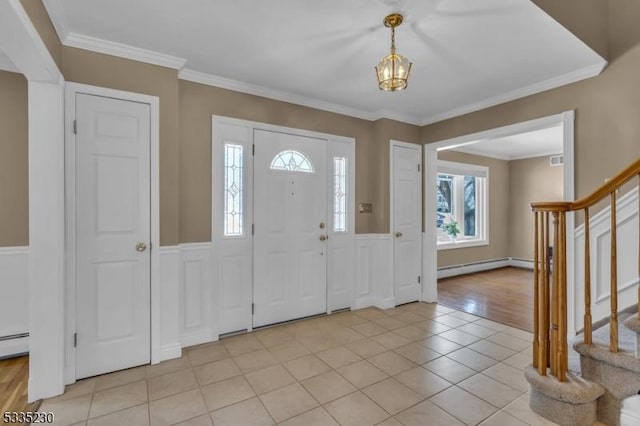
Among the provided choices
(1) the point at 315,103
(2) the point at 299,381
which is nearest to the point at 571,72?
(1) the point at 315,103

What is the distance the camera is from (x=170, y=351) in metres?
2.65

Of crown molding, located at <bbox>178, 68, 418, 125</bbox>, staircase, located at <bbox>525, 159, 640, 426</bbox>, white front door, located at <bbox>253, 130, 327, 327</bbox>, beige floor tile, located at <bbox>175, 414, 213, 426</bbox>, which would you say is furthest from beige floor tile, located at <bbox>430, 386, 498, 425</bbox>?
crown molding, located at <bbox>178, 68, 418, 125</bbox>

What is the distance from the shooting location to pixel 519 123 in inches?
132

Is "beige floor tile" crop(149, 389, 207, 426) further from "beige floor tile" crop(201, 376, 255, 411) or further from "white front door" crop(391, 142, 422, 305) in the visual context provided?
"white front door" crop(391, 142, 422, 305)

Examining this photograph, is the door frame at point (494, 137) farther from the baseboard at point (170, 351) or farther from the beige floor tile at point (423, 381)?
the baseboard at point (170, 351)

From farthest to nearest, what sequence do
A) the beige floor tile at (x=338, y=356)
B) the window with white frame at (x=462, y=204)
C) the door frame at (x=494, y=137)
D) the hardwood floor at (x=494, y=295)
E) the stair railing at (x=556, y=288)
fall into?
the window with white frame at (x=462, y=204) → the hardwood floor at (x=494, y=295) → the door frame at (x=494, y=137) → the beige floor tile at (x=338, y=356) → the stair railing at (x=556, y=288)

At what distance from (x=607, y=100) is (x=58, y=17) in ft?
14.4

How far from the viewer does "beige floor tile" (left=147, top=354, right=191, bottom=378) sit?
2424 millimetres

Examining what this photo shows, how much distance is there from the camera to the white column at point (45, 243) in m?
2.04

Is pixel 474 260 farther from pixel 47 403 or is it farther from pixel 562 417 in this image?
pixel 47 403

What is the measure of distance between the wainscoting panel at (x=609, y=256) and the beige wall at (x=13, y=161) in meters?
5.06

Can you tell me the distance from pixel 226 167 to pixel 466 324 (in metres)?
3.19

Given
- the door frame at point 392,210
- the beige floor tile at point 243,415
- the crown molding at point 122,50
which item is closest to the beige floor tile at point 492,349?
the door frame at point 392,210

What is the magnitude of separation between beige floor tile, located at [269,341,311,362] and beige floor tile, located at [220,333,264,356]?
0.54 ft
